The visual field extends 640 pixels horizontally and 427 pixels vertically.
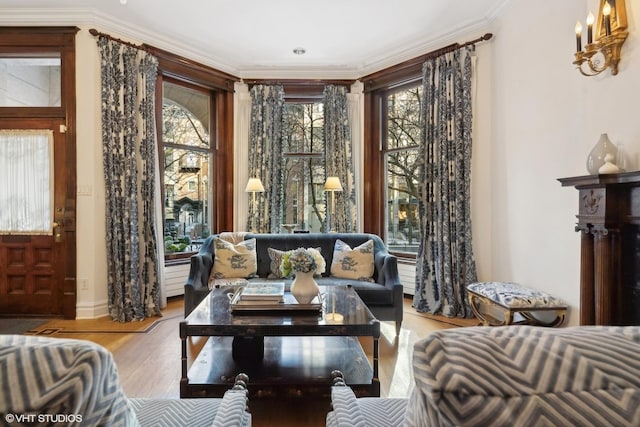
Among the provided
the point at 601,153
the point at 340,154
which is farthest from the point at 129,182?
the point at 601,153

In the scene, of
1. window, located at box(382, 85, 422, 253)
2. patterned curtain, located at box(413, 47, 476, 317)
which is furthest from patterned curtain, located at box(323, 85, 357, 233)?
patterned curtain, located at box(413, 47, 476, 317)

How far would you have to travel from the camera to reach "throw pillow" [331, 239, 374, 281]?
11.7ft

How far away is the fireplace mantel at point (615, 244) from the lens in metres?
2.04

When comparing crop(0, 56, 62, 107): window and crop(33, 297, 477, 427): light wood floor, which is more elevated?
crop(0, 56, 62, 107): window

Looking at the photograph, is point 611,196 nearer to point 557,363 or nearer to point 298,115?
point 557,363

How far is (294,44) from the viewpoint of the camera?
14.5ft

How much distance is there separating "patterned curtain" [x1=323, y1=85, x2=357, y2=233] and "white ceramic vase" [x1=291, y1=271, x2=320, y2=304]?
105 inches

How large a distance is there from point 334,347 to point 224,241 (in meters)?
1.78

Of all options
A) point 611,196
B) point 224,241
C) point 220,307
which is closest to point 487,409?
point 220,307

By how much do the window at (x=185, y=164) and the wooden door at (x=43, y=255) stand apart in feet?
3.60

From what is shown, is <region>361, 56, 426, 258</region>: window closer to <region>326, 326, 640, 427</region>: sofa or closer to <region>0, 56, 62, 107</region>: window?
<region>0, 56, 62, 107</region>: window

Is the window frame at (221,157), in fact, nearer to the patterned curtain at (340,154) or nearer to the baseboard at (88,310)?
the patterned curtain at (340,154)

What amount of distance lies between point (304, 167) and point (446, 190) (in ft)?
6.93

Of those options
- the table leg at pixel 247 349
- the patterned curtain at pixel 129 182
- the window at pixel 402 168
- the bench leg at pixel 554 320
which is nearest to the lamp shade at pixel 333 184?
the window at pixel 402 168
